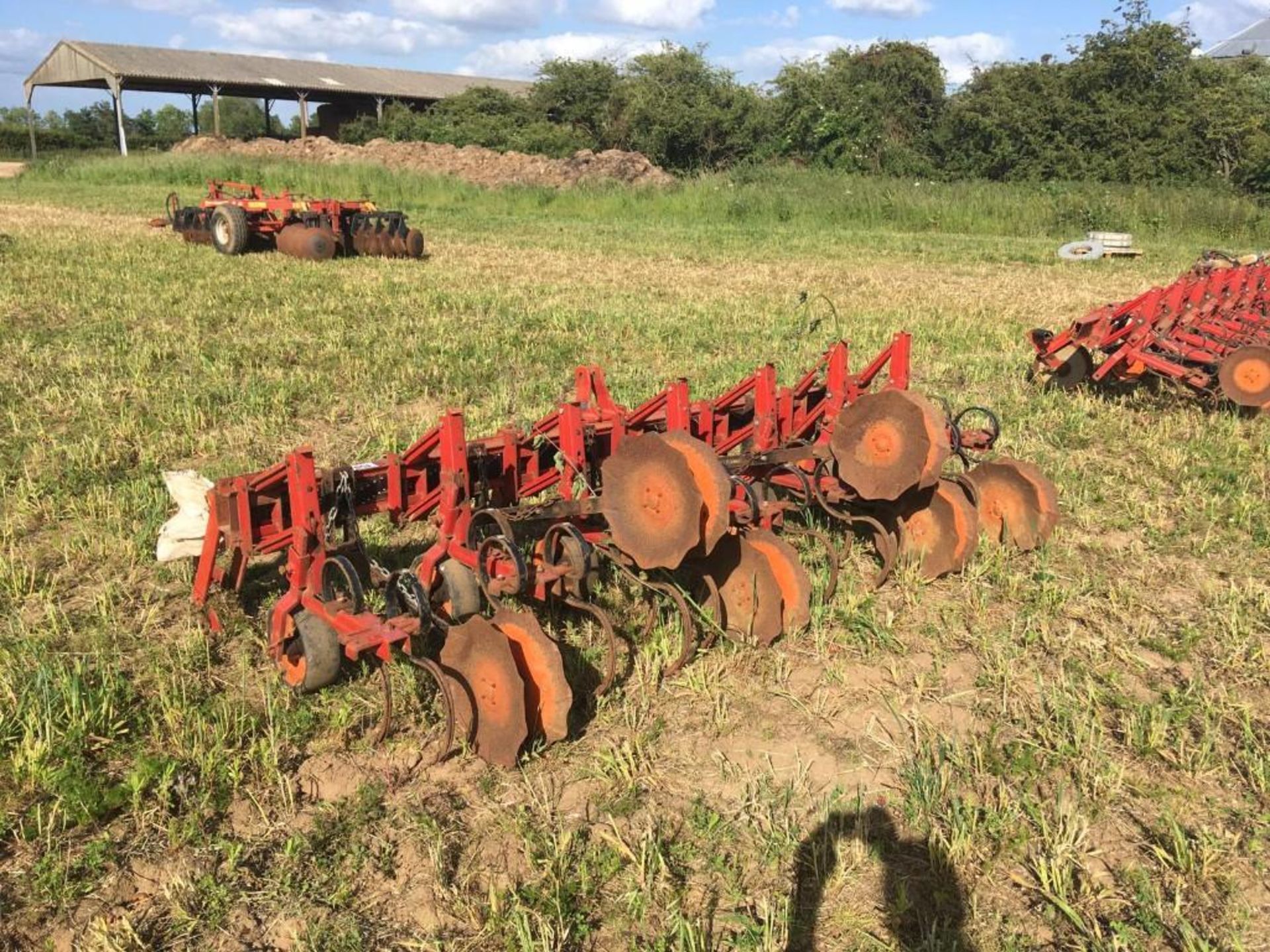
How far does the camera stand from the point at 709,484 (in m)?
3.19

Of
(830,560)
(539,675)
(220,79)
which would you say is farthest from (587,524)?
(220,79)

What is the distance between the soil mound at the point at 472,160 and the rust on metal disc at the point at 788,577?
21.6 m

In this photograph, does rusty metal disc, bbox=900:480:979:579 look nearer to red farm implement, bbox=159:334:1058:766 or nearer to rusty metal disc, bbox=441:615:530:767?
red farm implement, bbox=159:334:1058:766

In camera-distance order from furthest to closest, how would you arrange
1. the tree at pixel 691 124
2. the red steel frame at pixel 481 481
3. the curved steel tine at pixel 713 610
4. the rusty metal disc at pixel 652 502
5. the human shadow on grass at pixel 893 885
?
1. the tree at pixel 691 124
2. the curved steel tine at pixel 713 610
3. the red steel frame at pixel 481 481
4. the rusty metal disc at pixel 652 502
5. the human shadow on grass at pixel 893 885

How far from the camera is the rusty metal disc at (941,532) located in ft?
13.8

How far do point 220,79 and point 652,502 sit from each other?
39.9 metres

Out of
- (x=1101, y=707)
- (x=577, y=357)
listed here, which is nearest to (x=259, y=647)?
(x=1101, y=707)

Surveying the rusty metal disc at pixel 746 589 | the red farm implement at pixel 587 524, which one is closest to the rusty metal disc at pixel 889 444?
the red farm implement at pixel 587 524

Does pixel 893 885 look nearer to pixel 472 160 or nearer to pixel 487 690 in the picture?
pixel 487 690


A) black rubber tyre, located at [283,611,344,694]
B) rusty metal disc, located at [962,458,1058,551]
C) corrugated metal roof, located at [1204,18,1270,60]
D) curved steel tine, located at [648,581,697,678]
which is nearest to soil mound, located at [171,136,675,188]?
rusty metal disc, located at [962,458,1058,551]

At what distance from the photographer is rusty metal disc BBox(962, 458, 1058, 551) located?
14.9 feet

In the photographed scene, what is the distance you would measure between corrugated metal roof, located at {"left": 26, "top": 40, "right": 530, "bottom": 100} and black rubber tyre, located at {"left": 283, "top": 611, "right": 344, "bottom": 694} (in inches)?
1500

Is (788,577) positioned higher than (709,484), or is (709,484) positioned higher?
(709,484)

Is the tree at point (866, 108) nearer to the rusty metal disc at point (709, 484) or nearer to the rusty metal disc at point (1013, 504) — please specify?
the rusty metal disc at point (1013, 504)
